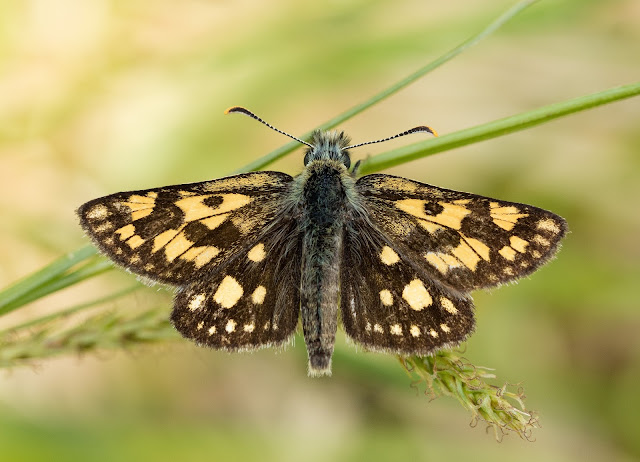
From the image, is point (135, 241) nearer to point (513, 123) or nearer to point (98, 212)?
point (98, 212)

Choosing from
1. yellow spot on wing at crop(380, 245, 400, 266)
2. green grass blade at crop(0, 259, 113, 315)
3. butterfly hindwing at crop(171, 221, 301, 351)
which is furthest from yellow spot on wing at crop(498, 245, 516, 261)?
green grass blade at crop(0, 259, 113, 315)

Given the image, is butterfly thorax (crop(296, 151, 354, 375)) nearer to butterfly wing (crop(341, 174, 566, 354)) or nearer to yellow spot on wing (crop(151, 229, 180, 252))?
butterfly wing (crop(341, 174, 566, 354))

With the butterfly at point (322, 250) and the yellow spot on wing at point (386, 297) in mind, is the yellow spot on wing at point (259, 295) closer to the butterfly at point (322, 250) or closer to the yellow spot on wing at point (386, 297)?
the butterfly at point (322, 250)

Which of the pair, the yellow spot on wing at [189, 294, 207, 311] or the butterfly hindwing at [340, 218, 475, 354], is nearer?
the butterfly hindwing at [340, 218, 475, 354]

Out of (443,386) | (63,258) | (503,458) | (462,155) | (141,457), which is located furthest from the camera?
(462,155)

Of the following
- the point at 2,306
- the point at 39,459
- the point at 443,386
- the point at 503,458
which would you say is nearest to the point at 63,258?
the point at 2,306

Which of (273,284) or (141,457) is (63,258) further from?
(141,457)
